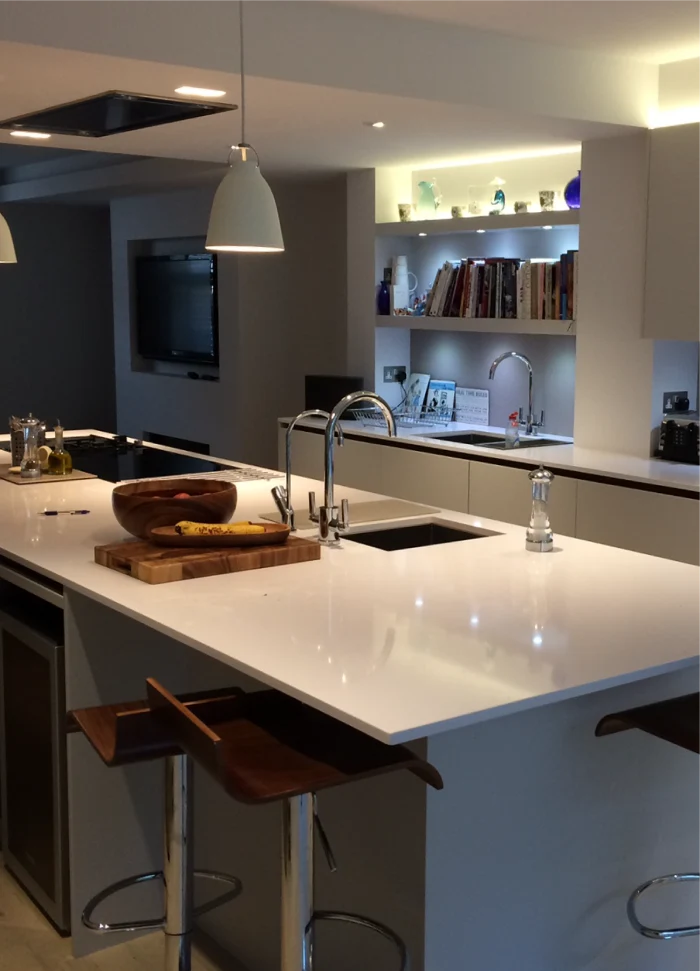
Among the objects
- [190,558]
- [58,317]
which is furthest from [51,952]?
[58,317]

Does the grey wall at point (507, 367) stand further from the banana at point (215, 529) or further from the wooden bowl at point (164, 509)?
the banana at point (215, 529)

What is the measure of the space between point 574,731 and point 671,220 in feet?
10.5

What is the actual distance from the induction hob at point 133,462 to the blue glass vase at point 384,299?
198cm

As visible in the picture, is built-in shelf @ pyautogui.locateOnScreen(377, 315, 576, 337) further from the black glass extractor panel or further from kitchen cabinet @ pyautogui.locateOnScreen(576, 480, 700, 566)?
the black glass extractor panel

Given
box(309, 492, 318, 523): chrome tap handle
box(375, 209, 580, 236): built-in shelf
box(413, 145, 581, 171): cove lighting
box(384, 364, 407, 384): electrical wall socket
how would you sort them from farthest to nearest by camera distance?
box(384, 364, 407, 384): electrical wall socket
box(413, 145, 581, 171): cove lighting
box(375, 209, 580, 236): built-in shelf
box(309, 492, 318, 523): chrome tap handle

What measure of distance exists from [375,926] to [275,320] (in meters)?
5.92

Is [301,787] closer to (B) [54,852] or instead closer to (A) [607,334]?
(B) [54,852]

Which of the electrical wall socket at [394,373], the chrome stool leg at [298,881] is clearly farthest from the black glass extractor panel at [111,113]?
the electrical wall socket at [394,373]

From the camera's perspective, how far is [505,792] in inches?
83.6

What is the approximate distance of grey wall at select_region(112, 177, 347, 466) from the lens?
7418 mm

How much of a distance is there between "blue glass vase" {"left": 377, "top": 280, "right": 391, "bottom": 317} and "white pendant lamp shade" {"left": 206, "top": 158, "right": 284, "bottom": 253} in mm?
3603

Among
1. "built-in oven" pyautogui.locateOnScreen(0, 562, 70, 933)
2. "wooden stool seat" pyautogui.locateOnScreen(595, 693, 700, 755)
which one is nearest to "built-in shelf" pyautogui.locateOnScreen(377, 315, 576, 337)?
"built-in oven" pyautogui.locateOnScreen(0, 562, 70, 933)

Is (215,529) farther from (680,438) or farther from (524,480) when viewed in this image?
(680,438)

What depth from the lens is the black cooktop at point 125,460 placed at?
4285 mm
